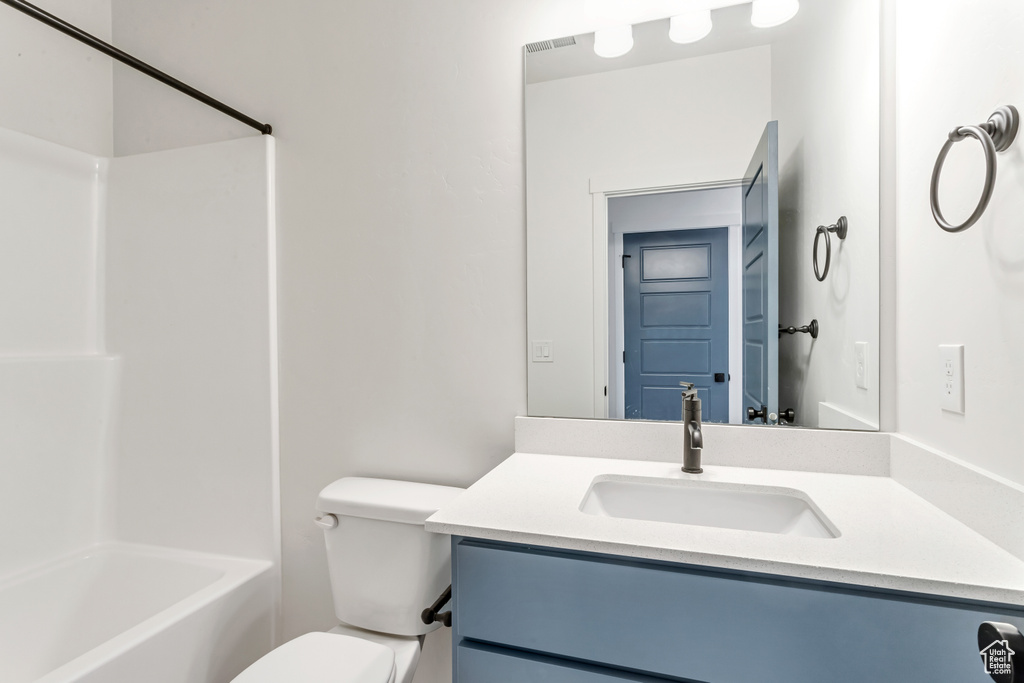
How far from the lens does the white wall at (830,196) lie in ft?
3.72

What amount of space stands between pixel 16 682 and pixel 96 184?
155 cm

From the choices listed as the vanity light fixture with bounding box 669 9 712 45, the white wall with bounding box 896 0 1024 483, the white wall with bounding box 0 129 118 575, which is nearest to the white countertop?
the white wall with bounding box 896 0 1024 483

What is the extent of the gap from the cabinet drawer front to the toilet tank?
37 centimetres

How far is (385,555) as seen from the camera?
4.30 feet

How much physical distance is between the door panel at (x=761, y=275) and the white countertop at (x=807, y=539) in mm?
220

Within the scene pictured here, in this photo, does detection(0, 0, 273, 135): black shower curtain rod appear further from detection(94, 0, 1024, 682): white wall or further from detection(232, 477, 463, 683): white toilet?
detection(232, 477, 463, 683): white toilet

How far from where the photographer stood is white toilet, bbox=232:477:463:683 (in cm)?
129

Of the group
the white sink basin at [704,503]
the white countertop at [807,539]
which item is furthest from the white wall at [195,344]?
the white sink basin at [704,503]

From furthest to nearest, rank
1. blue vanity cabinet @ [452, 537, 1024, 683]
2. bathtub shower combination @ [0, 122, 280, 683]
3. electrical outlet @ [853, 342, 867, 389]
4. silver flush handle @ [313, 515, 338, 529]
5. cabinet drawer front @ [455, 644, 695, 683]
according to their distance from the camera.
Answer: bathtub shower combination @ [0, 122, 280, 683] → silver flush handle @ [313, 515, 338, 529] → electrical outlet @ [853, 342, 867, 389] → cabinet drawer front @ [455, 644, 695, 683] → blue vanity cabinet @ [452, 537, 1024, 683]

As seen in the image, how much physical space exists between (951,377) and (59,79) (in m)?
2.65

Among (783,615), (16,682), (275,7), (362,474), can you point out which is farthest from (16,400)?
(783,615)

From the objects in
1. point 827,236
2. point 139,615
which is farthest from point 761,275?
point 139,615

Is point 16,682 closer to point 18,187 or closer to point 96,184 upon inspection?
point 18,187

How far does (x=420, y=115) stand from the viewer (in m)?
1.48
